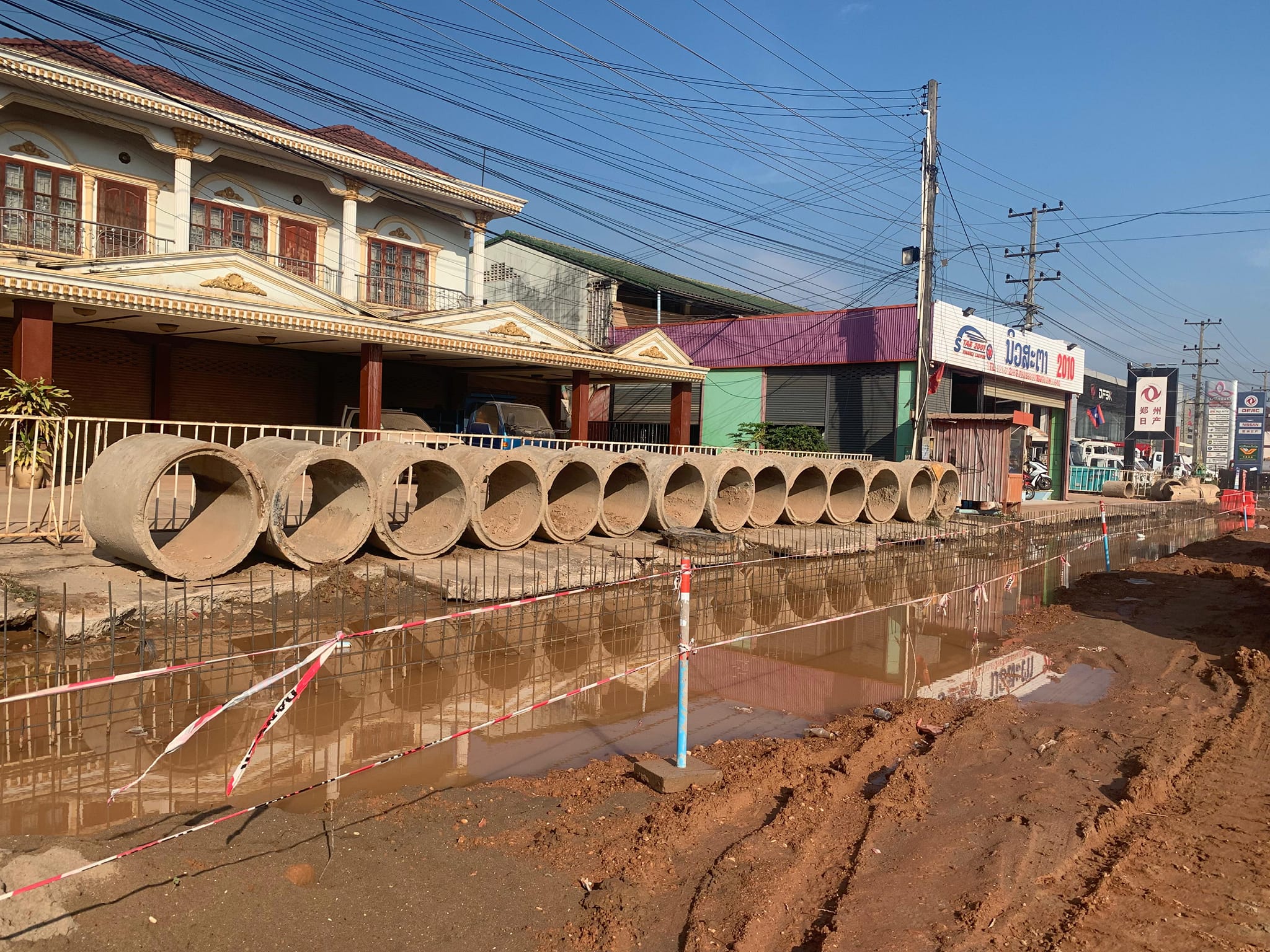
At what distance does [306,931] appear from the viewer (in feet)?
9.95

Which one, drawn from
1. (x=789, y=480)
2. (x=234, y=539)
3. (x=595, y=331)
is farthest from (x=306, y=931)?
(x=595, y=331)

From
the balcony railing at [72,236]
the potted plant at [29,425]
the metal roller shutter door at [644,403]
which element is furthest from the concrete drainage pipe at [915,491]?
the balcony railing at [72,236]

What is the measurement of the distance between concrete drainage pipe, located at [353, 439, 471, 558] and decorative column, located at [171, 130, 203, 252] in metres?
9.13

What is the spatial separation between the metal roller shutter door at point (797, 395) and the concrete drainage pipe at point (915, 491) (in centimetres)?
622

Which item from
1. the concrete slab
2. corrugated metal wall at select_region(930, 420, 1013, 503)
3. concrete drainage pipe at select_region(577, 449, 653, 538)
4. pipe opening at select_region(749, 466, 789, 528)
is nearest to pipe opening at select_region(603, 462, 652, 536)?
concrete drainage pipe at select_region(577, 449, 653, 538)

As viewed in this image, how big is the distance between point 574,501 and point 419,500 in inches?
90.9

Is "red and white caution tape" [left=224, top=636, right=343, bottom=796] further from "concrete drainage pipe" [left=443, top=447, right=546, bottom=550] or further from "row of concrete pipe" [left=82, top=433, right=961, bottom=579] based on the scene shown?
"concrete drainage pipe" [left=443, top=447, right=546, bottom=550]

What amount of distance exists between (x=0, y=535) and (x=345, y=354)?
40.8ft

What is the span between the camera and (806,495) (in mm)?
15930

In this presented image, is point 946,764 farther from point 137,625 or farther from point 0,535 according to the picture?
point 0,535

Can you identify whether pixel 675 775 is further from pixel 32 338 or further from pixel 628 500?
pixel 32 338

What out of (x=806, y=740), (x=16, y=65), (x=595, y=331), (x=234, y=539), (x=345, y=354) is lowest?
(x=806, y=740)

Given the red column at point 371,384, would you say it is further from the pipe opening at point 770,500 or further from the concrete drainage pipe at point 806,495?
the concrete drainage pipe at point 806,495

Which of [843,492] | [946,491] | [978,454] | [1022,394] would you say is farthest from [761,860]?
[1022,394]
